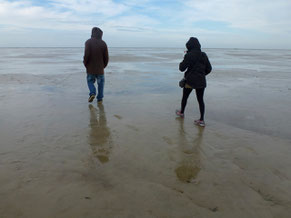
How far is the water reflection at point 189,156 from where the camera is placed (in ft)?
9.40

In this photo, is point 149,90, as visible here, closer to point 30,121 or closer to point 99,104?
point 99,104

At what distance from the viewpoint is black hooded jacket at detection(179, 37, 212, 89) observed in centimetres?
459

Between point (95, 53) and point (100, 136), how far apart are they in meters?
3.13

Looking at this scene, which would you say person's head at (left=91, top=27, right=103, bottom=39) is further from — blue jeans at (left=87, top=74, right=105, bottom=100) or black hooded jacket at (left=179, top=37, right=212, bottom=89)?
black hooded jacket at (left=179, top=37, right=212, bottom=89)

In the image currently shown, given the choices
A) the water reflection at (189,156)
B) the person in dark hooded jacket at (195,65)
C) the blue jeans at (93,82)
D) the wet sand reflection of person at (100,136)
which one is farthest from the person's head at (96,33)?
the water reflection at (189,156)

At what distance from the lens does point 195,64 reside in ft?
15.3

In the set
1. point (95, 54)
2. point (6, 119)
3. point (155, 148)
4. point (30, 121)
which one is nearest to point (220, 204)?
point (155, 148)

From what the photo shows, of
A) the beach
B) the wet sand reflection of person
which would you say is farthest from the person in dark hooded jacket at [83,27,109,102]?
the wet sand reflection of person

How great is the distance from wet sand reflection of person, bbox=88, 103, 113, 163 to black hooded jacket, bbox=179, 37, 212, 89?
2158 millimetres

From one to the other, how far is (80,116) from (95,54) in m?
2.10

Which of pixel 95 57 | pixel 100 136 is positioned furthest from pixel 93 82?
pixel 100 136

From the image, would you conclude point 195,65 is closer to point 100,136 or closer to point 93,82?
point 100,136

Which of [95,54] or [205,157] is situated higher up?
[95,54]

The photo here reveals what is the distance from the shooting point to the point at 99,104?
634cm
